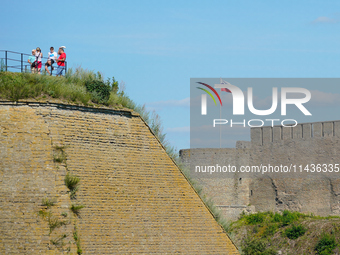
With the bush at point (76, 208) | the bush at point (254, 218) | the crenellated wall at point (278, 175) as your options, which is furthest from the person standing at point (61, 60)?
the bush at point (254, 218)

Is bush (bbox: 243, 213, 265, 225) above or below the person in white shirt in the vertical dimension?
below

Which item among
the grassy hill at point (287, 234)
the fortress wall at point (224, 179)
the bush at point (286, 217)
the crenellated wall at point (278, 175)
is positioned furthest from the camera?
the fortress wall at point (224, 179)

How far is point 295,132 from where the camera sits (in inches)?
1363

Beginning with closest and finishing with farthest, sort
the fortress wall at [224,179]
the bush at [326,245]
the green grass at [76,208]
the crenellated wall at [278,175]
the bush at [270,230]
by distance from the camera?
the green grass at [76,208] < the bush at [326,245] < the bush at [270,230] < the crenellated wall at [278,175] < the fortress wall at [224,179]

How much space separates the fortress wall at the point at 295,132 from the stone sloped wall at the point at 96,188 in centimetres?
1598

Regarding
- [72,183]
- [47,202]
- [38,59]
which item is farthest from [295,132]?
[47,202]

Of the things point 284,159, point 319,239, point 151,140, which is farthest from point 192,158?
point 151,140

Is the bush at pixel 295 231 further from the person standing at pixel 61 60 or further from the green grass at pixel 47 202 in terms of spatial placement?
the green grass at pixel 47 202

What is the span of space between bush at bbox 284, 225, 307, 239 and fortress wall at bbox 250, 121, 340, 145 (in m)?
4.59

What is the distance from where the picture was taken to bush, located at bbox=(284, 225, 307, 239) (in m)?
31.5

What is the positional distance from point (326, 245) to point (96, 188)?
15704mm

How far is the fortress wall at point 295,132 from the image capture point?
33094 millimetres

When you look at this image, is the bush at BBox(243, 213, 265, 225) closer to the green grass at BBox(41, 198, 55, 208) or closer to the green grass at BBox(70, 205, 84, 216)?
the green grass at BBox(70, 205, 84, 216)

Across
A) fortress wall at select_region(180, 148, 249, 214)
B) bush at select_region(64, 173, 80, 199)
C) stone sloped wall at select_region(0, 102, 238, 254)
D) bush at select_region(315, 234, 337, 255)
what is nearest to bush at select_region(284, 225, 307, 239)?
bush at select_region(315, 234, 337, 255)
